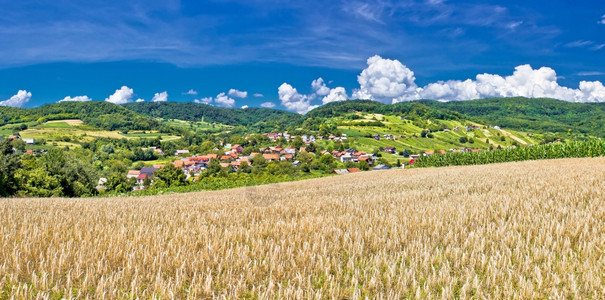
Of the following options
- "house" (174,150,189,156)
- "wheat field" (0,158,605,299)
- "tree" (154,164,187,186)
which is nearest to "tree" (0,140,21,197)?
"tree" (154,164,187,186)

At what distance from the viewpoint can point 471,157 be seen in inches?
2299

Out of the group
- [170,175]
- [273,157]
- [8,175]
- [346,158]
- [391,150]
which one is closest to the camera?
[8,175]

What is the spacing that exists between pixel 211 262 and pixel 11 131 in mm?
258084

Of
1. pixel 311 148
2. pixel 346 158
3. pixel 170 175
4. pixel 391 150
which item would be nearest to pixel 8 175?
pixel 170 175

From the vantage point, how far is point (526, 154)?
1945 inches

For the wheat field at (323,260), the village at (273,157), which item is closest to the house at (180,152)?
the village at (273,157)

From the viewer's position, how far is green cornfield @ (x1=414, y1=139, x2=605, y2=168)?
136ft

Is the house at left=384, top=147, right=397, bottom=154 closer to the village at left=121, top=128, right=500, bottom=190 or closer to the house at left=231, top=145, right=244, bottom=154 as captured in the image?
the village at left=121, top=128, right=500, bottom=190

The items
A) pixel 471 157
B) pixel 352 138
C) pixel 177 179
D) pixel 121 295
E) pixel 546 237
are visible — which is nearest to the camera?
pixel 121 295

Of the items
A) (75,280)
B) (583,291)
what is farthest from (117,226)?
(583,291)

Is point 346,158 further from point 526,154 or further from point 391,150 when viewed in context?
point 526,154

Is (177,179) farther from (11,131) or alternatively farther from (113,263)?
(11,131)

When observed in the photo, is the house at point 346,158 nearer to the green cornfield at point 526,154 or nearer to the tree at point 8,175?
the green cornfield at point 526,154

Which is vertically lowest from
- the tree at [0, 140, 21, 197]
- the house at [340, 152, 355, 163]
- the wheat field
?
the house at [340, 152, 355, 163]
